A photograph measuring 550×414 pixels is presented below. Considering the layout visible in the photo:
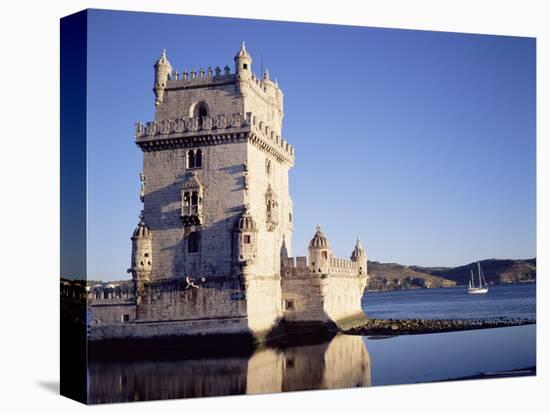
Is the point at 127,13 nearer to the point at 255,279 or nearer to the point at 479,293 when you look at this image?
the point at 255,279

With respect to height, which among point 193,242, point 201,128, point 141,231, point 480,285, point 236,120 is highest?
point 236,120

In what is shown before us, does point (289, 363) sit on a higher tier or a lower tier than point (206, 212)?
lower

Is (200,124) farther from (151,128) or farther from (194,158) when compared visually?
(151,128)

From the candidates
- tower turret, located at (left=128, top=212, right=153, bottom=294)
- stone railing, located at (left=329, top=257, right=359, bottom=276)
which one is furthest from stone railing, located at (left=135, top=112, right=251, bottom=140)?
stone railing, located at (left=329, top=257, right=359, bottom=276)

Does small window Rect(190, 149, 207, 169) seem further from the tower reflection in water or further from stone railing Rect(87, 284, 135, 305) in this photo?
the tower reflection in water

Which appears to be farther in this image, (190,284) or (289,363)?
(190,284)

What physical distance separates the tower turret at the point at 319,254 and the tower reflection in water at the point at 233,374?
3521 millimetres

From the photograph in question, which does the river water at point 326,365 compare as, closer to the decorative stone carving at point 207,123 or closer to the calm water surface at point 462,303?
the calm water surface at point 462,303

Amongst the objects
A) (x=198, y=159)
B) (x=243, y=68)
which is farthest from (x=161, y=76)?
(x=198, y=159)

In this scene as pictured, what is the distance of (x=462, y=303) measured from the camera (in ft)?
144

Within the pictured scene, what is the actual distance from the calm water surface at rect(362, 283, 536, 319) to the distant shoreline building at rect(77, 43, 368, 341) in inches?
327

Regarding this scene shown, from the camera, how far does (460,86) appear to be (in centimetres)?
3075

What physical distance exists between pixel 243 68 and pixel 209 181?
3.74 metres

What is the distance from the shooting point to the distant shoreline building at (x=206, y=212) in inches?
1144
